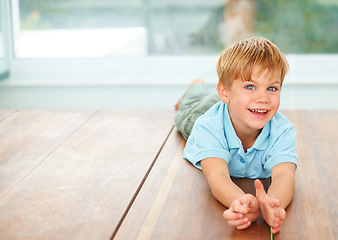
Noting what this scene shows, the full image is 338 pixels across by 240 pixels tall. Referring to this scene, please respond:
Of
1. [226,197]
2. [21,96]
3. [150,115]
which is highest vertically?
[226,197]

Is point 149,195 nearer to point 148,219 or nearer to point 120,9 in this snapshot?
point 148,219

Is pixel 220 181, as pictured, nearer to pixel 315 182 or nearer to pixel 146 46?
pixel 315 182

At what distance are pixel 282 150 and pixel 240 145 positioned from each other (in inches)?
4.3

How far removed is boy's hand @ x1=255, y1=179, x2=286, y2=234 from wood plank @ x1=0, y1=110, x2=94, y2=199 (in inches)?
24.8

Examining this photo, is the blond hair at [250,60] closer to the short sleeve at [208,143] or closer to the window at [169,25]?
the short sleeve at [208,143]

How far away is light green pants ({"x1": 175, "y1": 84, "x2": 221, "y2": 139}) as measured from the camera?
1.72 m

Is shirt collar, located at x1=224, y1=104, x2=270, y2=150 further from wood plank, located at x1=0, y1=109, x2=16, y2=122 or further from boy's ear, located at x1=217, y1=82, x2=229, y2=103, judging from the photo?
wood plank, located at x1=0, y1=109, x2=16, y2=122

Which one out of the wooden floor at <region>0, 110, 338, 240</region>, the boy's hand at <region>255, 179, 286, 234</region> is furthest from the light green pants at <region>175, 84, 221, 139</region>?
the boy's hand at <region>255, 179, 286, 234</region>

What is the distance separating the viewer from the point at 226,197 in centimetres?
117

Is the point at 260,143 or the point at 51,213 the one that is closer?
the point at 51,213

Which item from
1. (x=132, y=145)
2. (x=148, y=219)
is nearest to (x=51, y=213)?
(x=148, y=219)

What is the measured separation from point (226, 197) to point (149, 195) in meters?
0.19

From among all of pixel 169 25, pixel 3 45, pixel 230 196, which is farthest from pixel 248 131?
pixel 3 45

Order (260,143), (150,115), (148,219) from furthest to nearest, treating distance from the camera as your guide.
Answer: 1. (150,115)
2. (260,143)
3. (148,219)
